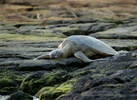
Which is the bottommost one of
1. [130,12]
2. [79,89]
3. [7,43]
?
[130,12]

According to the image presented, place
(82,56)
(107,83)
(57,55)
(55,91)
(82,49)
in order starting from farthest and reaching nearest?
1. (57,55)
2. (82,49)
3. (82,56)
4. (55,91)
5. (107,83)

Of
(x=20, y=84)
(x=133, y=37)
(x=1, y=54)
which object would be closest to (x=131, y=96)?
(x=20, y=84)

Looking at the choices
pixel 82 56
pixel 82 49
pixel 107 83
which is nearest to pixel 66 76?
pixel 82 56

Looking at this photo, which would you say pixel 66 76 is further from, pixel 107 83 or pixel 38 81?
pixel 107 83

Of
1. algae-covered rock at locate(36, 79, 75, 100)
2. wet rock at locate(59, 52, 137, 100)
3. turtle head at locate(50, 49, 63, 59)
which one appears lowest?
turtle head at locate(50, 49, 63, 59)

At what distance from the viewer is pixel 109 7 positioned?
1684 inches

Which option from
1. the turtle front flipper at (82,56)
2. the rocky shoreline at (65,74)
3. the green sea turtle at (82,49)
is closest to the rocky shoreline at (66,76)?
the rocky shoreline at (65,74)

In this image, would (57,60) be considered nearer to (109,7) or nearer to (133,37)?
(133,37)

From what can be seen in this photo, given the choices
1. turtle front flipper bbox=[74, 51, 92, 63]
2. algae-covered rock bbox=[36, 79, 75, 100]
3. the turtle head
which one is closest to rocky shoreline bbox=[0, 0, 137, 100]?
algae-covered rock bbox=[36, 79, 75, 100]

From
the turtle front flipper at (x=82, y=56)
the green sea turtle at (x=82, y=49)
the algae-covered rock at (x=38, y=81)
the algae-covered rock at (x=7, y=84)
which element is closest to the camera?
the algae-covered rock at (x=38, y=81)

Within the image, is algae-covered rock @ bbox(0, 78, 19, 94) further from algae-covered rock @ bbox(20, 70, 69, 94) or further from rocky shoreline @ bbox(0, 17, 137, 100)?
algae-covered rock @ bbox(20, 70, 69, 94)

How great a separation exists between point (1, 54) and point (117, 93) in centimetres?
731

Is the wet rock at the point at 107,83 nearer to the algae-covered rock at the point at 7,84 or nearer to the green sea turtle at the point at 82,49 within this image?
the algae-covered rock at the point at 7,84

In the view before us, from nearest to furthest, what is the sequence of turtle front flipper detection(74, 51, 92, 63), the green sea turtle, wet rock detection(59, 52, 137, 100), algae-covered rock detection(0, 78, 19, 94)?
wet rock detection(59, 52, 137, 100) < algae-covered rock detection(0, 78, 19, 94) < turtle front flipper detection(74, 51, 92, 63) < the green sea turtle
